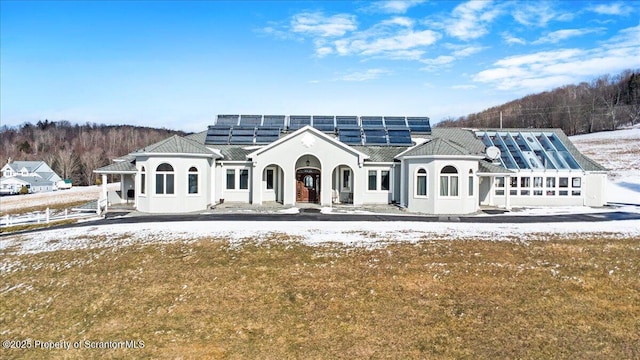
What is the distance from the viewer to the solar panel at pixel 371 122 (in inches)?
1294

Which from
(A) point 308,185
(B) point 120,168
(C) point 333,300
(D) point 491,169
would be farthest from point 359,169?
(C) point 333,300

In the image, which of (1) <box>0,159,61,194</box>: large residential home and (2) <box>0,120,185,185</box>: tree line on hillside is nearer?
(1) <box>0,159,61,194</box>: large residential home

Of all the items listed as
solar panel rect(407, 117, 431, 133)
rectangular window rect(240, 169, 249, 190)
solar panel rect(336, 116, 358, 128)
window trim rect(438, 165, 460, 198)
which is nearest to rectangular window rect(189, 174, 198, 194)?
rectangular window rect(240, 169, 249, 190)

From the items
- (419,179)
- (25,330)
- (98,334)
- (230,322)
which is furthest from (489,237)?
(25,330)

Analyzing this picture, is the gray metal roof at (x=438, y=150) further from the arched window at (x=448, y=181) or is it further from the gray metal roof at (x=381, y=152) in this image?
the gray metal roof at (x=381, y=152)

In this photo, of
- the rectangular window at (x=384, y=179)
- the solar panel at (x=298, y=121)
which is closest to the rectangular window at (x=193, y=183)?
the solar panel at (x=298, y=121)

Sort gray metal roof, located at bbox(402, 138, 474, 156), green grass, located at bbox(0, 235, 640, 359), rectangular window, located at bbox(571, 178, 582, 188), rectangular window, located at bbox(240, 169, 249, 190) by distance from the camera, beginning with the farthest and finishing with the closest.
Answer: rectangular window, located at bbox(240, 169, 249, 190) < rectangular window, located at bbox(571, 178, 582, 188) < gray metal roof, located at bbox(402, 138, 474, 156) < green grass, located at bbox(0, 235, 640, 359)

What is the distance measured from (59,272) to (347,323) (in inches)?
401

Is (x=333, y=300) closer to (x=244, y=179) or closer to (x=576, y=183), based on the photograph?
(x=244, y=179)

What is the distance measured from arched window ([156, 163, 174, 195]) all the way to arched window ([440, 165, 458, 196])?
1590 cm

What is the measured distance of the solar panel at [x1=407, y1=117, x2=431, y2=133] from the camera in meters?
32.9

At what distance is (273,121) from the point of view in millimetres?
33969

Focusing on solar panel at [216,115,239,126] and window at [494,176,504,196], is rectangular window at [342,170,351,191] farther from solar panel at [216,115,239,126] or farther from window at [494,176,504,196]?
solar panel at [216,115,239,126]

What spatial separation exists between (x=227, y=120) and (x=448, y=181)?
1875 cm
